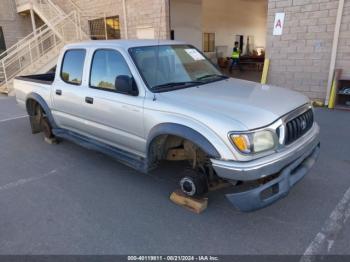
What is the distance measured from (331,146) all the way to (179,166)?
105 inches

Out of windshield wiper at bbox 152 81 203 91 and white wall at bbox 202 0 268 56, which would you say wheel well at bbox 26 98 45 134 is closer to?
windshield wiper at bbox 152 81 203 91

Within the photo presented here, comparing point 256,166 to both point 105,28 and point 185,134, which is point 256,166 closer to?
point 185,134

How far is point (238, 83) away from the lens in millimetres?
3727

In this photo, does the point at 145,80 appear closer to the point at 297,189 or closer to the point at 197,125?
Result: the point at 197,125

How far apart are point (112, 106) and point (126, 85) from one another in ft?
1.55

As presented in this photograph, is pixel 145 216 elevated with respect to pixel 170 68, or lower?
lower

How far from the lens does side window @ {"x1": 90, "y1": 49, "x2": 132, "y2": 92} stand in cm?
351

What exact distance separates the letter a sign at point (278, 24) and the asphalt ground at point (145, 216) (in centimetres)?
461

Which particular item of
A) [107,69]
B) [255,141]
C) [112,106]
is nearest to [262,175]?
[255,141]

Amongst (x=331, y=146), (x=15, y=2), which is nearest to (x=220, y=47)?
(x=15, y=2)

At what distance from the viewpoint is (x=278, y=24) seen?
787 cm

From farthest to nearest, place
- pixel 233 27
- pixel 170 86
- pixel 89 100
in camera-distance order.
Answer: pixel 233 27 → pixel 89 100 → pixel 170 86

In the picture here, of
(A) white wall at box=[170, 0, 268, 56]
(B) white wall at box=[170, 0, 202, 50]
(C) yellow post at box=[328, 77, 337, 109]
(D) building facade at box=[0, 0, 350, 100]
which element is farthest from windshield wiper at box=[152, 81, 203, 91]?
(A) white wall at box=[170, 0, 268, 56]

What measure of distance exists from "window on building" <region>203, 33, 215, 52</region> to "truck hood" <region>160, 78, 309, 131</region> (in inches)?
645
